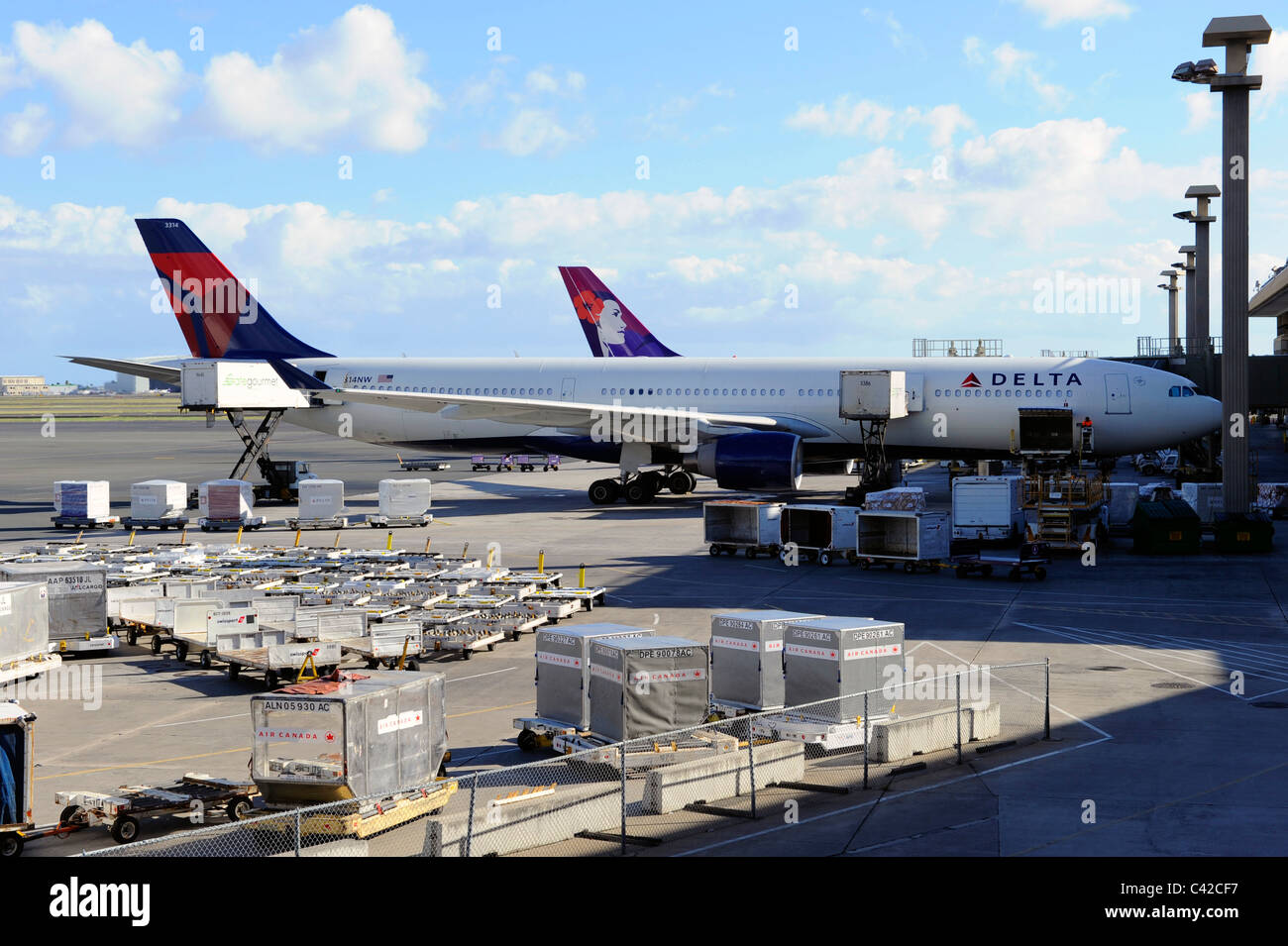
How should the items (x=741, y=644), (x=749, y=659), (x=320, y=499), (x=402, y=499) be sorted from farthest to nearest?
(x=402, y=499) → (x=320, y=499) → (x=741, y=644) → (x=749, y=659)

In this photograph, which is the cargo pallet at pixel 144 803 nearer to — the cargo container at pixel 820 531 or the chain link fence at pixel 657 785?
the chain link fence at pixel 657 785

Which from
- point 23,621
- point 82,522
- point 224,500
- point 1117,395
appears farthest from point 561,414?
point 23,621

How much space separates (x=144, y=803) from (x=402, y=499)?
3182 centimetres

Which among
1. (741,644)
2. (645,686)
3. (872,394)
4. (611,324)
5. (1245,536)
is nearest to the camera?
(645,686)

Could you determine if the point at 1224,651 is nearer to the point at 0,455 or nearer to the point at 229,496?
the point at 229,496

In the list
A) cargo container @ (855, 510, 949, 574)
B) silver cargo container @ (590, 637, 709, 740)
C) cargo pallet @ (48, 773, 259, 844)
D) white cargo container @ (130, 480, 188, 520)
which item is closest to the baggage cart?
cargo container @ (855, 510, 949, 574)

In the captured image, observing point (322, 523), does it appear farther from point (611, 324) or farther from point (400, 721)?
point (611, 324)

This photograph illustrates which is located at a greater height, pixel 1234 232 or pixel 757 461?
pixel 1234 232

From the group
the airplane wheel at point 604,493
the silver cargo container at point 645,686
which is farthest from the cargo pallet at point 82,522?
the silver cargo container at point 645,686

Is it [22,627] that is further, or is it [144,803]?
[22,627]

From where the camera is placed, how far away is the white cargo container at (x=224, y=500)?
148 feet

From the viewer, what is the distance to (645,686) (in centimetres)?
1708

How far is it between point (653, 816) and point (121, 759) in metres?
7.35
